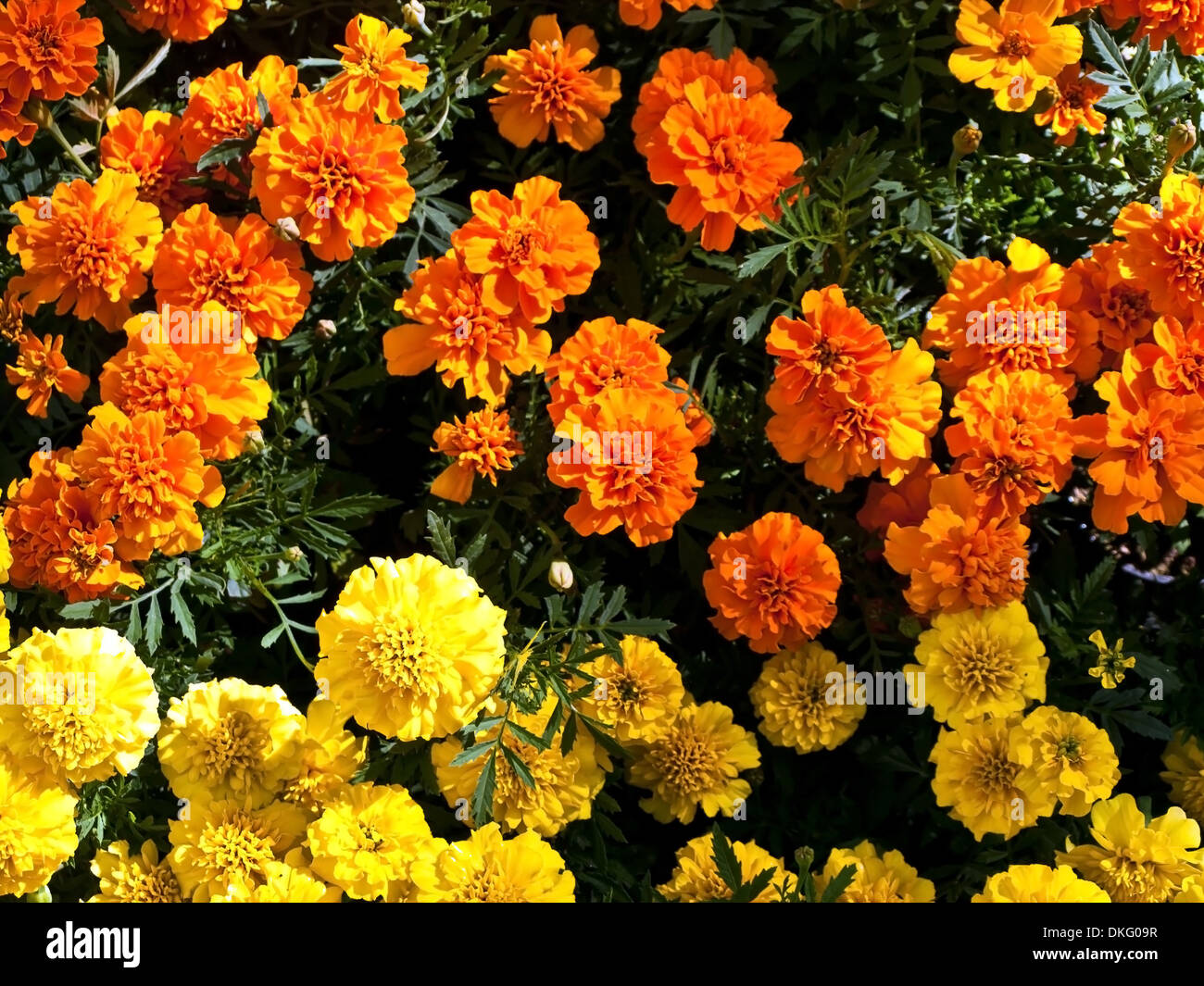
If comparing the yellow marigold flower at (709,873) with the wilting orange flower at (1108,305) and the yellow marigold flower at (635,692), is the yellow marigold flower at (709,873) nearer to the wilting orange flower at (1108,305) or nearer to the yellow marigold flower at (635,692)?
the yellow marigold flower at (635,692)

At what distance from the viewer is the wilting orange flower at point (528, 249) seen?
206 centimetres

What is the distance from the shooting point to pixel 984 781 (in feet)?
6.70

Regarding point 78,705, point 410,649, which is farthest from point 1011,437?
point 78,705

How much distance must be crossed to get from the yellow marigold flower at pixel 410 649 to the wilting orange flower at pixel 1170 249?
1166 millimetres

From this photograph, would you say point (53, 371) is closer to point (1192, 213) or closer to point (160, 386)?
point (160, 386)

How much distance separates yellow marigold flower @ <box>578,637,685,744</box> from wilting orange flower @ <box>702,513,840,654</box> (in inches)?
5.8

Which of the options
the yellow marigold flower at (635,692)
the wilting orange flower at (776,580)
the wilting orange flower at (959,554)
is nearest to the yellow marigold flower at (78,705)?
the yellow marigold flower at (635,692)

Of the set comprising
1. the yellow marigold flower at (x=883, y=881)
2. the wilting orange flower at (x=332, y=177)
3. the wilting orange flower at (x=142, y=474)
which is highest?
the wilting orange flower at (x=332, y=177)

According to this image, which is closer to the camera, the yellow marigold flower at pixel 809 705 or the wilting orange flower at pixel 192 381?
the wilting orange flower at pixel 192 381

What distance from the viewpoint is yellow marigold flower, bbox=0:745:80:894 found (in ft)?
5.93

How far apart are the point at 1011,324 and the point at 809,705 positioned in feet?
2.37

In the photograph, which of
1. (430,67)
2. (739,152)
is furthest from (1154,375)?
(430,67)

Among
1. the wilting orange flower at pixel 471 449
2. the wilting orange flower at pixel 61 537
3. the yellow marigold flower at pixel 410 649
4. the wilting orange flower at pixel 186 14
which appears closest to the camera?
the yellow marigold flower at pixel 410 649

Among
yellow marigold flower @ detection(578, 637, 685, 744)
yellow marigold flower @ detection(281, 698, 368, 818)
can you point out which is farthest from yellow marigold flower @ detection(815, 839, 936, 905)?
yellow marigold flower @ detection(281, 698, 368, 818)
